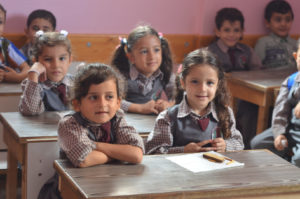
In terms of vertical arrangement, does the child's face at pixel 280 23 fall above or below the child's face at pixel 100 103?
above

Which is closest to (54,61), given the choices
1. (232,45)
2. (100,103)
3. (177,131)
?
(177,131)

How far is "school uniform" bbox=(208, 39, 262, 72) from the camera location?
4.86 metres

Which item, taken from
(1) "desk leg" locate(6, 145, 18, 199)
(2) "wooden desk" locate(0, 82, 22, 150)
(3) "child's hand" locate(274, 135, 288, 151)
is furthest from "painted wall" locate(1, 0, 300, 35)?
(3) "child's hand" locate(274, 135, 288, 151)

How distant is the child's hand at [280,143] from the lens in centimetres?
342

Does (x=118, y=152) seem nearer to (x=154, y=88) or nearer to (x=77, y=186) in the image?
(x=77, y=186)

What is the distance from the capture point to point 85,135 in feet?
7.62

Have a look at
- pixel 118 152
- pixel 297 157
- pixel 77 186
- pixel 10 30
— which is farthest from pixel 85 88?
pixel 10 30

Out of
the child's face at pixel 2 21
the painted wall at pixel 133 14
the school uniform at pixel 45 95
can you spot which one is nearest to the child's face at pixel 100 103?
the school uniform at pixel 45 95

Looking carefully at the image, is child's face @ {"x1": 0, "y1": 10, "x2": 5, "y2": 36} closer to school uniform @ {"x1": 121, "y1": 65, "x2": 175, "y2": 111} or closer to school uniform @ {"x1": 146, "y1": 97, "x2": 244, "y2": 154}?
school uniform @ {"x1": 121, "y1": 65, "x2": 175, "y2": 111}

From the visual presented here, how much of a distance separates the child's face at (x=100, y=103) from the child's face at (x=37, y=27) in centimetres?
205

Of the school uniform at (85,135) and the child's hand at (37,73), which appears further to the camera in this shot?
the child's hand at (37,73)

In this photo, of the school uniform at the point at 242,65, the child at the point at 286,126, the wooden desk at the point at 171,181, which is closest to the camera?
the wooden desk at the point at 171,181

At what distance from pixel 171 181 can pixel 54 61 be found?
1477mm

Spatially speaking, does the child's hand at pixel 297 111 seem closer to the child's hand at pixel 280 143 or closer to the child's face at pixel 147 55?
the child's hand at pixel 280 143
